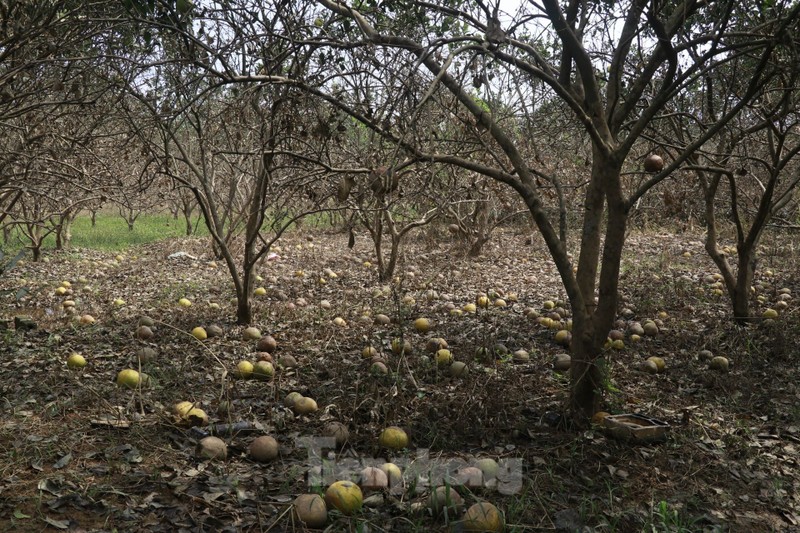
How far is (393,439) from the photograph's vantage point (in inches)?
133

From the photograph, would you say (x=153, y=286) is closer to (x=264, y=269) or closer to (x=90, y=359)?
(x=264, y=269)

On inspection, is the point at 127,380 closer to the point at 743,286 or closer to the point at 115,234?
the point at 743,286

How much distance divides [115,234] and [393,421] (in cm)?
1552

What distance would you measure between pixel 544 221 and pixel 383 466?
1559 millimetres

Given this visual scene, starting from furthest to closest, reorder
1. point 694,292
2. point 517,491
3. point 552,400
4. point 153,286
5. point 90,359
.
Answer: point 153,286 < point 694,292 < point 90,359 < point 552,400 < point 517,491

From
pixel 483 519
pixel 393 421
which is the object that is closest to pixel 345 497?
pixel 483 519

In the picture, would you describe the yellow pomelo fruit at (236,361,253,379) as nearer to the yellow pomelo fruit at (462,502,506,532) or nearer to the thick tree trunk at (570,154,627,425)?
the thick tree trunk at (570,154,627,425)

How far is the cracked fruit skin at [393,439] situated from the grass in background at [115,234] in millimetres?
9545

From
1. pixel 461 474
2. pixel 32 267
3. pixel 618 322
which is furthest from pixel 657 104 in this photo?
pixel 32 267

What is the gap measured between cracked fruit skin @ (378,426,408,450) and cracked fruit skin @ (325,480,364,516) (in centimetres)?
58

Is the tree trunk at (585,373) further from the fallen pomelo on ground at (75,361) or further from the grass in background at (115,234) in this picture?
the grass in background at (115,234)

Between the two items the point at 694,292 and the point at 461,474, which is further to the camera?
the point at 694,292

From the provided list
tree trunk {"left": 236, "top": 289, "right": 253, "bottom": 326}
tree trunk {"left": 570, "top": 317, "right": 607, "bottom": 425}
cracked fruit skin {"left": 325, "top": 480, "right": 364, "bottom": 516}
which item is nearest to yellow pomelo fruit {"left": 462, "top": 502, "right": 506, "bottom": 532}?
cracked fruit skin {"left": 325, "top": 480, "right": 364, "bottom": 516}

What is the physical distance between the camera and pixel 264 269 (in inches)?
396
